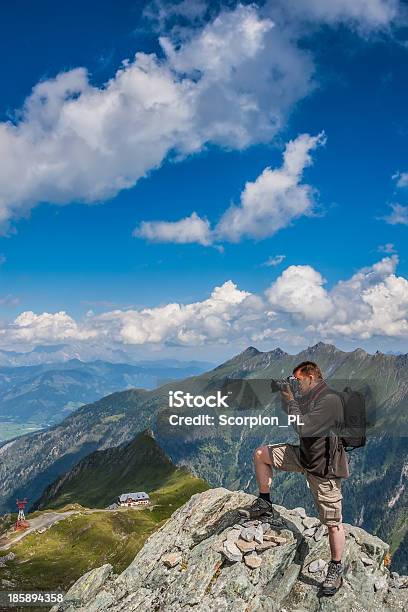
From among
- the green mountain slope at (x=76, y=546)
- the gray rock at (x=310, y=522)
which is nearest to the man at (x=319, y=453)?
the gray rock at (x=310, y=522)

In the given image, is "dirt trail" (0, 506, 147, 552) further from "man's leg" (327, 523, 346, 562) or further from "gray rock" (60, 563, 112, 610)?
"man's leg" (327, 523, 346, 562)

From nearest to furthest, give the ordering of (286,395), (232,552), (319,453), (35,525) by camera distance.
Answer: (319,453) < (286,395) < (232,552) < (35,525)

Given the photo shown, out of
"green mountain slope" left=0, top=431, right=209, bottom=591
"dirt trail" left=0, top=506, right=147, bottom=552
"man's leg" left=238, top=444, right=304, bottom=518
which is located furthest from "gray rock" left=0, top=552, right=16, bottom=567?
"man's leg" left=238, top=444, right=304, bottom=518

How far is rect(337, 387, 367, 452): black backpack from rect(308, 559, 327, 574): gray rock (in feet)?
20.2

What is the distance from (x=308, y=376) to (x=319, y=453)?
2.66m

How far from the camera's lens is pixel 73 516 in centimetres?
12675

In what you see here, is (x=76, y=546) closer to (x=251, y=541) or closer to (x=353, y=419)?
(x=251, y=541)

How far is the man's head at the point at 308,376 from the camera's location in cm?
1617

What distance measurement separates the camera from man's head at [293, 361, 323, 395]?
53.1 feet

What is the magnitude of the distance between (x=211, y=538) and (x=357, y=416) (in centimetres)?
926

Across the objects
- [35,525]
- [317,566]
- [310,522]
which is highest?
[310,522]

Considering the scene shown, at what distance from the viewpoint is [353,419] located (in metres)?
15.4

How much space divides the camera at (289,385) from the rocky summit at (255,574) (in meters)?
6.45

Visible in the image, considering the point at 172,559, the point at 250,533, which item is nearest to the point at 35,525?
the point at 172,559
